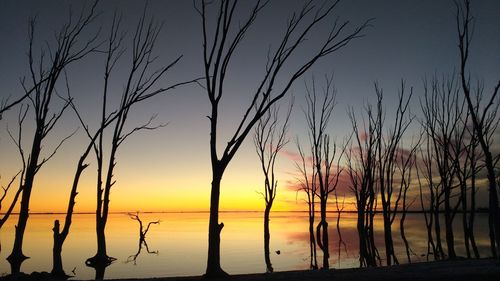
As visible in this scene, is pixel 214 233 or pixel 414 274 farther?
pixel 214 233

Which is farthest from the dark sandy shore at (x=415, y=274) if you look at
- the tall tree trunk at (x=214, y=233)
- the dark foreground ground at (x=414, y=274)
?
the tall tree trunk at (x=214, y=233)

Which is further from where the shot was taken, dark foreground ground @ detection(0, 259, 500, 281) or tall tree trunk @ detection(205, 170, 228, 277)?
tall tree trunk @ detection(205, 170, 228, 277)

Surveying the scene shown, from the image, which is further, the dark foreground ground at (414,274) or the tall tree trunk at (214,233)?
the tall tree trunk at (214,233)

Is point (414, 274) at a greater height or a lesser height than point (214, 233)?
lesser

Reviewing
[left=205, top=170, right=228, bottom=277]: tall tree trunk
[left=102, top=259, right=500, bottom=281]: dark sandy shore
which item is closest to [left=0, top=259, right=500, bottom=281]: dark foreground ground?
[left=102, top=259, right=500, bottom=281]: dark sandy shore

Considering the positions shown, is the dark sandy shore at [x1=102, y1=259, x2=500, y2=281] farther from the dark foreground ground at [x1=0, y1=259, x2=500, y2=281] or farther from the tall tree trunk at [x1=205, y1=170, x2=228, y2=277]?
the tall tree trunk at [x1=205, y1=170, x2=228, y2=277]

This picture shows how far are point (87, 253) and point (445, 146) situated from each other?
24789 mm

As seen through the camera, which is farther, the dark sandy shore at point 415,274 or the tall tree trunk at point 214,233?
the tall tree trunk at point 214,233

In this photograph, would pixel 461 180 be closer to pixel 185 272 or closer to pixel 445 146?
pixel 445 146

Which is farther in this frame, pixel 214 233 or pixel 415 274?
pixel 214 233

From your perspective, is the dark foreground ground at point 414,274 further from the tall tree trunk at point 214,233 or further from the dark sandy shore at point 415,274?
the tall tree trunk at point 214,233

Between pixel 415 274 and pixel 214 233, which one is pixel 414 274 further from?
pixel 214 233

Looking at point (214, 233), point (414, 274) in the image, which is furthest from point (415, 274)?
point (214, 233)

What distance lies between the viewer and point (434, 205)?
21.9 m
